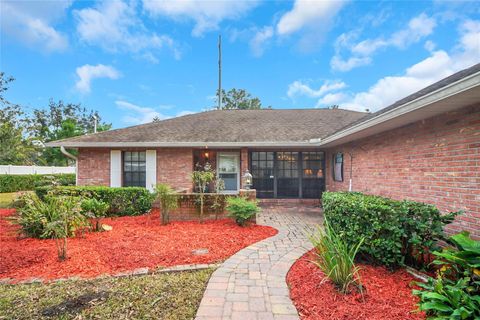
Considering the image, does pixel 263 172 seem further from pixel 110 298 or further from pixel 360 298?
pixel 110 298

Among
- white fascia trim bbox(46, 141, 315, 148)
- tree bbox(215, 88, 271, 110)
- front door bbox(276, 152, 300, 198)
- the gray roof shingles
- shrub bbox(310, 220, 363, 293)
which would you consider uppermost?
tree bbox(215, 88, 271, 110)

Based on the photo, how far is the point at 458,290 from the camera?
6.26 ft

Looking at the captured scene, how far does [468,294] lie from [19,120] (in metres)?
33.1

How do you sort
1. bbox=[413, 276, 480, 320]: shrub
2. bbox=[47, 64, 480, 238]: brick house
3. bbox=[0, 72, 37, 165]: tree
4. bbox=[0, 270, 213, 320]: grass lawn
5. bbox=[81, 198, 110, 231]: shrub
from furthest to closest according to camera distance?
1. bbox=[0, 72, 37, 165]: tree
2. bbox=[81, 198, 110, 231]: shrub
3. bbox=[47, 64, 480, 238]: brick house
4. bbox=[0, 270, 213, 320]: grass lawn
5. bbox=[413, 276, 480, 320]: shrub

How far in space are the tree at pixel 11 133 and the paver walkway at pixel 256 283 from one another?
23.1m

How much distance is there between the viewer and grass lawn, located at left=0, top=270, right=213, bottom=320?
91.7 inches

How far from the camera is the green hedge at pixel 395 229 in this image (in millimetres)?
2947

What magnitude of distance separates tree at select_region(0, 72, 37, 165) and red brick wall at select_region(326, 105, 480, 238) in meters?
24.7

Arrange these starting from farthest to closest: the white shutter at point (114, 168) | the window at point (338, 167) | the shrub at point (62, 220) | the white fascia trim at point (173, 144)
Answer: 1. the white shutter at point (114, 168)
2. the white fascia trim at point (173, 144)
3. the window at point (338, 167)
4. the shrub at point (62, 220)

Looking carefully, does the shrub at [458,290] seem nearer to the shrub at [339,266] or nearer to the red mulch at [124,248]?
the shrub at [339,266]

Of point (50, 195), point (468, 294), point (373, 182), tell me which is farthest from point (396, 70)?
point (50, 195)

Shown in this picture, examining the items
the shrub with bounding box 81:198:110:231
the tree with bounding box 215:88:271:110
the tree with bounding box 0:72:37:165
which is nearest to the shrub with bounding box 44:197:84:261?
the shrub with bounding box 81:198:110:231

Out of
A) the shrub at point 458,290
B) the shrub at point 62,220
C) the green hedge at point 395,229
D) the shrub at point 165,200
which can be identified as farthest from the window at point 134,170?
the shrub at point 458,290

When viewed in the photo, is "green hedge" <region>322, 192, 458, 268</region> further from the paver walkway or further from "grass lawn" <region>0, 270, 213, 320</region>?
"grass lawn" <region>0, 270, 213, 320</region>
